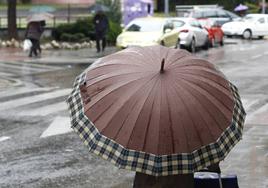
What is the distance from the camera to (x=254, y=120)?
10.4m

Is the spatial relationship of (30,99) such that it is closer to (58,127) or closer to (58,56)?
(58,127)

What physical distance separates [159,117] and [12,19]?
27.3 metres

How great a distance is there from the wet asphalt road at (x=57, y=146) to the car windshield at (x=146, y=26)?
883 cm

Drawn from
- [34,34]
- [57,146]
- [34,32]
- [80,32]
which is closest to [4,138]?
[57,146]

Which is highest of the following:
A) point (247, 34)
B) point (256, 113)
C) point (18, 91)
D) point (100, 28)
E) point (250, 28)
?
point (100, 28)

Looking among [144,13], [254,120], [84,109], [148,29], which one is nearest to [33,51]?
[148,29]

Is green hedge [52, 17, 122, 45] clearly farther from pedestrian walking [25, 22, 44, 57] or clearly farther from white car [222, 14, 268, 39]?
white car [222, 14, 268, 39]

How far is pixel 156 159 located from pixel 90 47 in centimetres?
2631

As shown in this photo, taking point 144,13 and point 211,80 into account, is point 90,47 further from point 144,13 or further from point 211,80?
point 211,80

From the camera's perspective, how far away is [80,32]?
30.8 m

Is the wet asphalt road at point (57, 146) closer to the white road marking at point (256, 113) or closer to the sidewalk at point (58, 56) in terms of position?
the white road marking at point (256, 113)

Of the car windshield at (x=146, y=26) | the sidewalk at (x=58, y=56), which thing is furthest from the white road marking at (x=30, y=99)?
the car windshield at (x=146, y=26)

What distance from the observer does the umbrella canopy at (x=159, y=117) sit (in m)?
3.36

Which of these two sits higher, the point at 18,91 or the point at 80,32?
the point at 80,32
